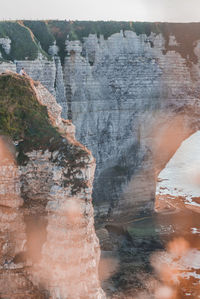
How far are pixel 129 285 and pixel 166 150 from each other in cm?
1621

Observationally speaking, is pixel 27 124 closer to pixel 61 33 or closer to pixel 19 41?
pixel 19 41

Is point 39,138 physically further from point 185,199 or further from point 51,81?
point 185,199

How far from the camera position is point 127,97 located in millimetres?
38000

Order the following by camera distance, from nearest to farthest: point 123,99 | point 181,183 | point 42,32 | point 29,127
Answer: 1. point 29,127
2. point 42,32
3. point 123,99
4. point 181,183

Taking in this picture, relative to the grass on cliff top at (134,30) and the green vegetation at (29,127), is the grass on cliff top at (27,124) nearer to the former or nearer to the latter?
the green vegetation at (29,127)

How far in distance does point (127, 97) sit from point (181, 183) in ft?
68.7

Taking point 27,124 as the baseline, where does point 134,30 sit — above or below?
above

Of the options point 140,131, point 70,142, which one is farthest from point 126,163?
point 70,142

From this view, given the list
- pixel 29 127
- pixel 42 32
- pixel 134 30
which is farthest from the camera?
pixel 134 30

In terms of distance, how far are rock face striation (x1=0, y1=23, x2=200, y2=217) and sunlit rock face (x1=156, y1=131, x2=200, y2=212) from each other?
6.23m

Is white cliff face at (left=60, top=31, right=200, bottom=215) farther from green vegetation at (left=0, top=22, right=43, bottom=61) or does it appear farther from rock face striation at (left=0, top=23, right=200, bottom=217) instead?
green vegetation at (left=0, top=22, right=43, bottom=61)

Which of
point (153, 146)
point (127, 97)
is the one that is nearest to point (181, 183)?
point (153, 146)

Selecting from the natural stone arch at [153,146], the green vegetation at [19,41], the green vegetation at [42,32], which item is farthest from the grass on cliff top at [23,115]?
the natural stone arch at [153,146]

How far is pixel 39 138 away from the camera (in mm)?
12977
